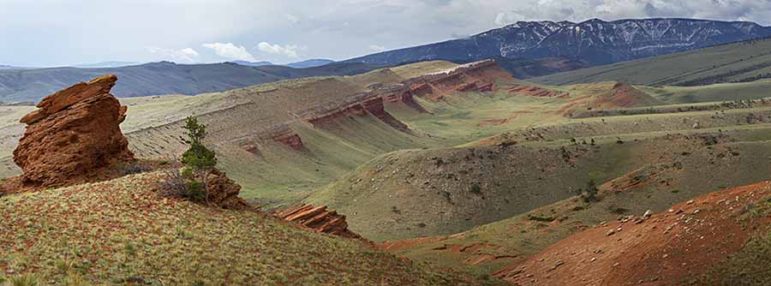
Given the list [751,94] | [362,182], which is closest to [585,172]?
[362,182]

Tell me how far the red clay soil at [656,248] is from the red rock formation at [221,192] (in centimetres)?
1322

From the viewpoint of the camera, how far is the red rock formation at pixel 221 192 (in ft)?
91.2

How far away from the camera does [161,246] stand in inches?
797

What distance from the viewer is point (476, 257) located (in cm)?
3459

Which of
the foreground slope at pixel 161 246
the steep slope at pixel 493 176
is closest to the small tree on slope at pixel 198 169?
the foreground slope at pixel 161 246

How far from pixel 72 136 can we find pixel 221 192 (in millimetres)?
8411

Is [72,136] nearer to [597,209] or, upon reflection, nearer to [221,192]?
[221,192]

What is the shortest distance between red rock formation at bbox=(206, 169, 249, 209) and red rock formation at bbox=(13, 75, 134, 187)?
271 inches

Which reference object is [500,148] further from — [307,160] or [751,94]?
[751,94]

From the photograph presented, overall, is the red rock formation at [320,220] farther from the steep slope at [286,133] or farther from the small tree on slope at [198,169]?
the steep slope at [286,133]

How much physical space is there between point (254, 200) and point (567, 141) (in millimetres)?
33643

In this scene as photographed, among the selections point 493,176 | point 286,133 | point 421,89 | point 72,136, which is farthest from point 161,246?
point 421,89

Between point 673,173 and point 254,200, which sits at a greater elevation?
point 673,173

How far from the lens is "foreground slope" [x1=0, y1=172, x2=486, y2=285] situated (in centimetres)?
1761
